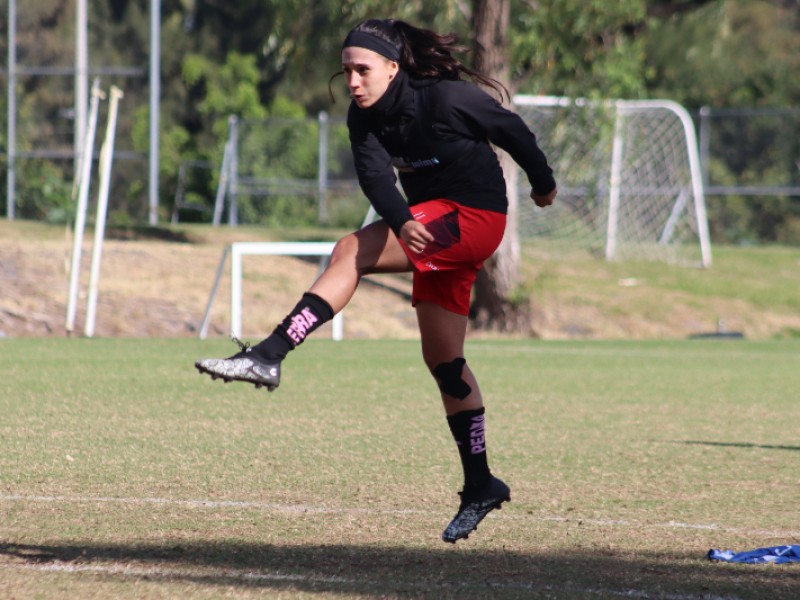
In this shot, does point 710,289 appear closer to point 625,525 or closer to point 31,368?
point 31,368

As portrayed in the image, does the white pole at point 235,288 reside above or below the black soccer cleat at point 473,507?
below

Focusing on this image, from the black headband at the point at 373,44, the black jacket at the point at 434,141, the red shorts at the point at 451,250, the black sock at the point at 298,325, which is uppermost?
the black headband at the point at 373,44

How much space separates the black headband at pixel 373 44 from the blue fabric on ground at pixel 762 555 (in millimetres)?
2341

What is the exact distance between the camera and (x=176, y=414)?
992 centimetres

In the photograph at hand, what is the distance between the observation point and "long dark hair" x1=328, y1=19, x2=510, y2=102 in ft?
18.5

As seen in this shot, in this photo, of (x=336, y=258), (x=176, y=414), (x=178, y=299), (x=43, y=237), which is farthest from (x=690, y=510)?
(x=43, y=237)

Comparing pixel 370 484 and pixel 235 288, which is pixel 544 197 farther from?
pixel 235 288

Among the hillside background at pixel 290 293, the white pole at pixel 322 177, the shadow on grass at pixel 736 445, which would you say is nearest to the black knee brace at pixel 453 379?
the shadow on grass at pixel 736 445

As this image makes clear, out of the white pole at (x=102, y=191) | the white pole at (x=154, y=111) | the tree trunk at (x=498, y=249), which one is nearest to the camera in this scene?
the white pole at (x=102, y=191)

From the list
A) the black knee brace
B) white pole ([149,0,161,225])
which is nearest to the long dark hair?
the black knee brace

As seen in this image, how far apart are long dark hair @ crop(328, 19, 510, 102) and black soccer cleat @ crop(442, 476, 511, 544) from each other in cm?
167

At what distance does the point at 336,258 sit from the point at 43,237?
19.6 m

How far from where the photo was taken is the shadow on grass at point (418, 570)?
4.85 metres

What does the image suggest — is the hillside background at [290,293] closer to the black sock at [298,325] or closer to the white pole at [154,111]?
the white pole at [154,111]
